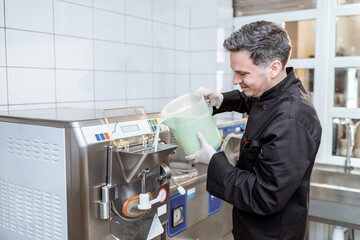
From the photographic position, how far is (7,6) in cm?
173

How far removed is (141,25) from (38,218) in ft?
A: 5.55

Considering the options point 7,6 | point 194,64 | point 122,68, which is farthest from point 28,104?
point 194,64

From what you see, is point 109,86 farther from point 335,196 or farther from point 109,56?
point 335,196

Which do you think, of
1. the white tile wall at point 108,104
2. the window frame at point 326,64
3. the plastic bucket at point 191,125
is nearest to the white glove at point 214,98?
the plastic bucket at point 191,125

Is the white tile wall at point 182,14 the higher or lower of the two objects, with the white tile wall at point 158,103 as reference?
higher

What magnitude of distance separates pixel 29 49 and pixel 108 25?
612 millimetres

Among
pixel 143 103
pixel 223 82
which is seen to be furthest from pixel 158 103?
pixel 223 82

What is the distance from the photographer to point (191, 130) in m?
1.37

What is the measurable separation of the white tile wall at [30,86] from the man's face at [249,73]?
1133 mm

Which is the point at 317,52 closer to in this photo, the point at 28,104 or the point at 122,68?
the point at 122,68

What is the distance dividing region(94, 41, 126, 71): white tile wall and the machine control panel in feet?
3.19

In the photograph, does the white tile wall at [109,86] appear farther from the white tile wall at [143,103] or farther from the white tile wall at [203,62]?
the white tile wall at [203,62]

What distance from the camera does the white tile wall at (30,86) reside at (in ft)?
5.87

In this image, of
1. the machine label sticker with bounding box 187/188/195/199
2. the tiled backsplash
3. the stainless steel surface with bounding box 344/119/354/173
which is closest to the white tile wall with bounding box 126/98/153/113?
the tiled backsplash
